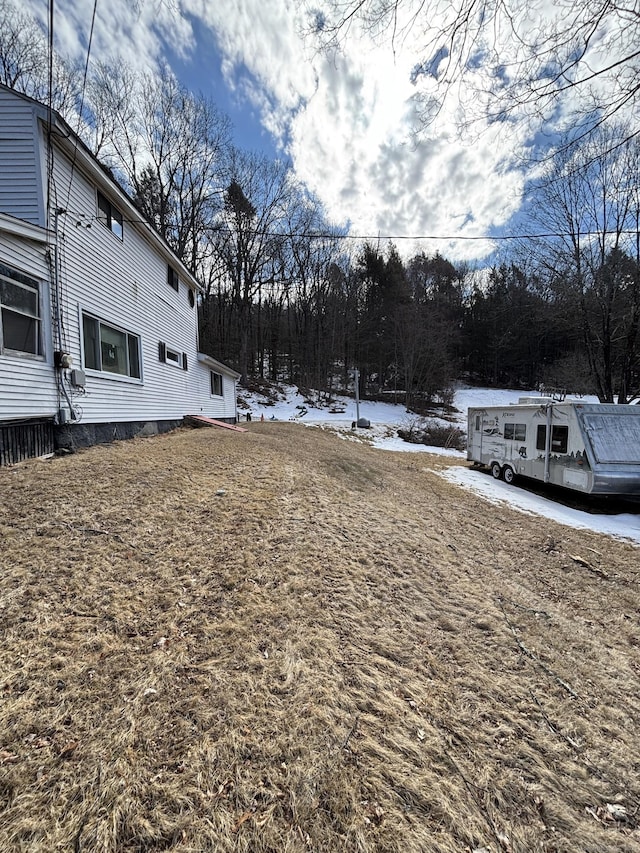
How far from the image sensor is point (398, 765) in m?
1.62

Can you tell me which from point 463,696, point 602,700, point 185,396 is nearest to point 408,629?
point 463,696

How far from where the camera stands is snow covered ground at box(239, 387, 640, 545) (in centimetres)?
693

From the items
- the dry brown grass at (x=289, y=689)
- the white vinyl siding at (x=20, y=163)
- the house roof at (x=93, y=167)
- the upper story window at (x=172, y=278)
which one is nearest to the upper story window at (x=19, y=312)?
the white vinyl siding at (x=20, y=163)

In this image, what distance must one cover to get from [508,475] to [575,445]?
8.86ft

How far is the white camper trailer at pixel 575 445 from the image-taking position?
7105 millimetres

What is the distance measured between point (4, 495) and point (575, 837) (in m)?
5.12

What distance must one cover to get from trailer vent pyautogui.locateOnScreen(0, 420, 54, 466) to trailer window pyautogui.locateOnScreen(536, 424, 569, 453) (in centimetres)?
1034

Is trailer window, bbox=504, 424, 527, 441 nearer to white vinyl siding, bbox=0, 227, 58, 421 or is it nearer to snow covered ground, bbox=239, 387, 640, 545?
snow covered ground, bbox=239, 387, 640, 545

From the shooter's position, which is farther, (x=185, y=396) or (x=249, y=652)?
(x=185, y=396)

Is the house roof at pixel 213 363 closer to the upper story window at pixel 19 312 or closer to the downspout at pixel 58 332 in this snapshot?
the downspout at pixel 58 332

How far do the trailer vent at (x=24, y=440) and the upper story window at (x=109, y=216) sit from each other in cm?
463

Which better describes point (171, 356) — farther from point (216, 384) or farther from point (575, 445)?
point (575, 445)

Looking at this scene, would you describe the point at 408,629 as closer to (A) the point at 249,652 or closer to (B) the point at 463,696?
(B) the point at 463,696

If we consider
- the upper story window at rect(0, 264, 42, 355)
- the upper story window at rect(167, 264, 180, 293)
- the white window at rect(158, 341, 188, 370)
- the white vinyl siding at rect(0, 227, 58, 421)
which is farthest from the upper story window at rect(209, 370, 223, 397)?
the upper story window at rect(0, 264, 42, 355)
